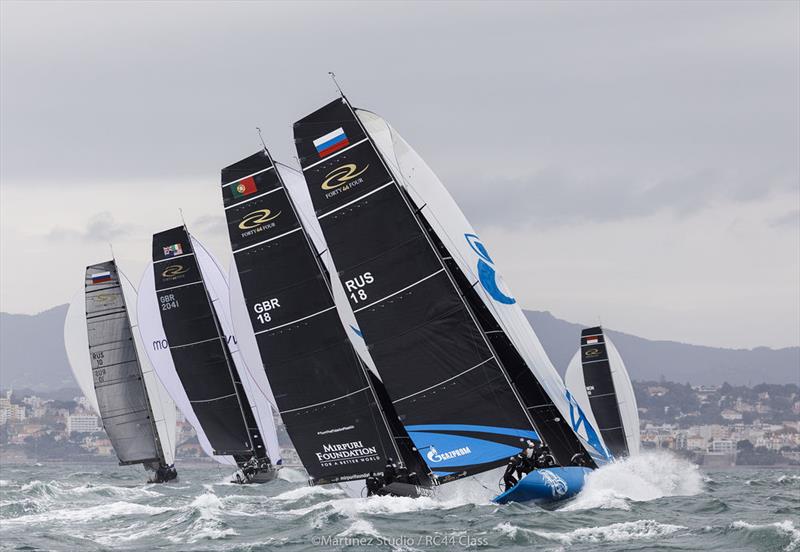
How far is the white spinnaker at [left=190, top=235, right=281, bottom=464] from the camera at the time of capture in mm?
38812

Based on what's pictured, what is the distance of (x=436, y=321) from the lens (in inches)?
891

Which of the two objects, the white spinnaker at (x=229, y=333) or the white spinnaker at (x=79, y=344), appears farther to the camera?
the white spinnaker at (x=79, y=344)

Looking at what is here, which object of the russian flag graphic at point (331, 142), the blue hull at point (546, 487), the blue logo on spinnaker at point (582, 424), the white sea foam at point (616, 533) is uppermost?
the russian flag graphic at point (331, 142)

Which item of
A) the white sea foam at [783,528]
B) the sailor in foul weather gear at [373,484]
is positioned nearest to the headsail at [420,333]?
the sailor in foul weather gear at [373,484]

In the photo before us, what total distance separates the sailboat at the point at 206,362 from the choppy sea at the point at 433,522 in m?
7.13

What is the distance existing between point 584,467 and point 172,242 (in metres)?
18.9

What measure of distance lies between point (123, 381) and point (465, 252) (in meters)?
24.1

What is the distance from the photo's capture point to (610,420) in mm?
47562

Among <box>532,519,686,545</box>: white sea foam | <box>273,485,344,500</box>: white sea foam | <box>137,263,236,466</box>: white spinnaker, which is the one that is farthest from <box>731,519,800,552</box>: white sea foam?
<box>137,263,236,466</box>: white spinnaker

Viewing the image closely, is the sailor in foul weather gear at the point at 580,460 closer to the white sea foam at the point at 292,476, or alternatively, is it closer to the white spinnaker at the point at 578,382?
the white sea foam at the point at 292,476

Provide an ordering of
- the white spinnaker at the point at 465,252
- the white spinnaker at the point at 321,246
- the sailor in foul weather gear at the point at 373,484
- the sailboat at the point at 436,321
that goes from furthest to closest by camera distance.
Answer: the white spinnaker at the point at 321,246 < the sailor in foul weather gear at the point at 373,484 < the white spinnaker at the point at 465,252 < the sailboat at the point at 436,321

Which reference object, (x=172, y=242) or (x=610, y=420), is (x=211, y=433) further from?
(x=610, y=420)

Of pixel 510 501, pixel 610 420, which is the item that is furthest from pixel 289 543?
pixel 610 420

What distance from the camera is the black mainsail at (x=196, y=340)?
3822 centimetres
